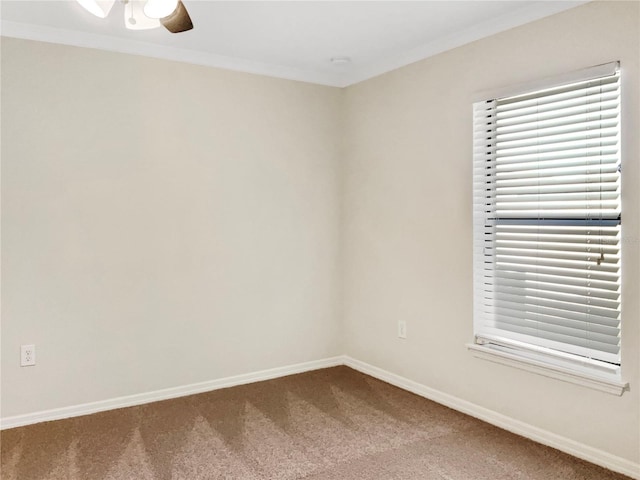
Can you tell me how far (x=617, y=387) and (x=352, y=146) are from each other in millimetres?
2566

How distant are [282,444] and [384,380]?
1.25 metres

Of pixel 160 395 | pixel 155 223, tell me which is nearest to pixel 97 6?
pixel 155 223

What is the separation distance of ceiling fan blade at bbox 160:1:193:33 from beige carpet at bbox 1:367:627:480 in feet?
6.69

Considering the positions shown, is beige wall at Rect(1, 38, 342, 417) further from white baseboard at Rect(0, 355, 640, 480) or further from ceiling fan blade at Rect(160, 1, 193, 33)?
ceiling fan blade at Rect(160, 1, 193, 33)

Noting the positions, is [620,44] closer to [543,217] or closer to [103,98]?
[543,217]

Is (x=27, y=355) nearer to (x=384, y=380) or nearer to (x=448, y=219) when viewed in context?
(x=384, y=380)

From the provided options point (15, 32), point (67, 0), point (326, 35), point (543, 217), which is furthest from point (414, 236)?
point (15, 32)

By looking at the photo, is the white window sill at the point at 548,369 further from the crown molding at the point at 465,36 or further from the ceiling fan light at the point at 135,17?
the ceiling fan light at the point at 135,17

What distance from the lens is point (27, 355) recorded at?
2.92 m

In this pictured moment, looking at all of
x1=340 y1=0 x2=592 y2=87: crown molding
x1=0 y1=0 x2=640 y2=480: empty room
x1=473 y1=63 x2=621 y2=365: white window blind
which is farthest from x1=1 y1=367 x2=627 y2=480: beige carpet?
x1=340 y1=0 x2=592 y2=87: crown molding

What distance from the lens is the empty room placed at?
241cm

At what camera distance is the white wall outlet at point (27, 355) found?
2906mm

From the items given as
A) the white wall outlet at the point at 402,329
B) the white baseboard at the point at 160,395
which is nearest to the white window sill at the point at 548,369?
the white wall outlet at the point at 402,329

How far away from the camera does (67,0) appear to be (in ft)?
8.30
